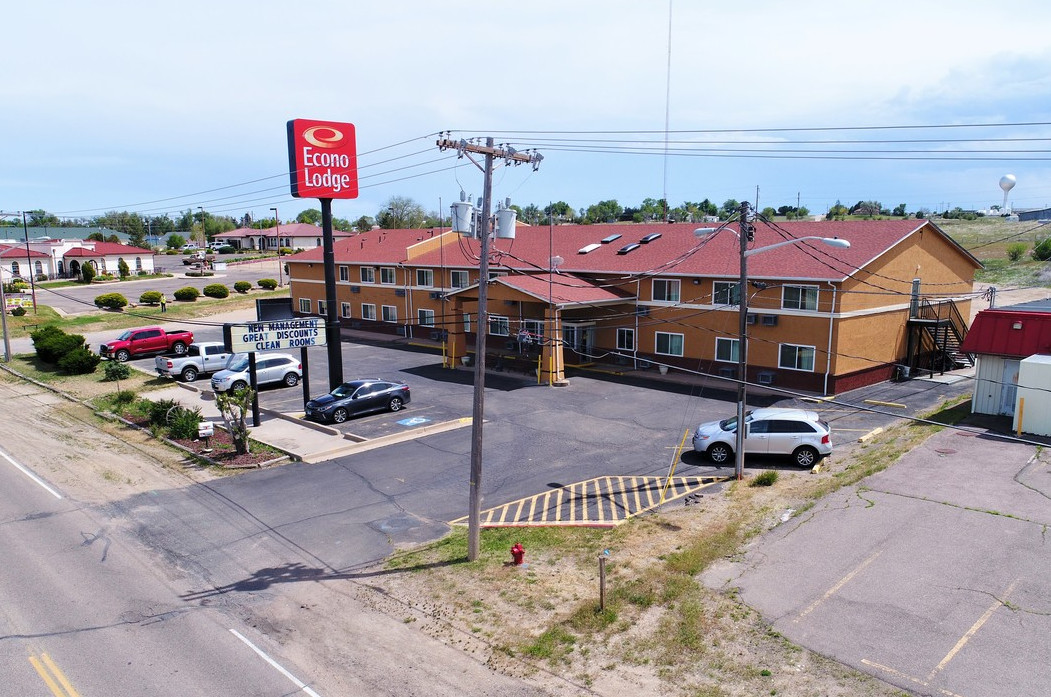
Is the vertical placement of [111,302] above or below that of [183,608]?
above

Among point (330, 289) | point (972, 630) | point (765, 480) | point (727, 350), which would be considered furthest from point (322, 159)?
point (972, 630)

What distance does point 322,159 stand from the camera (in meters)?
30.5

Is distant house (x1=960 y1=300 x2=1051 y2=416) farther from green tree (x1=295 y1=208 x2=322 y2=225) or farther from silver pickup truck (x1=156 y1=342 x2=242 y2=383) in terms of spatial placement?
green tree (x1=295 y1=208 x2=322 y2=225)

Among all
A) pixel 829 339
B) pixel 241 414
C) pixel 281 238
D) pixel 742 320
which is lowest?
pixel 241 414

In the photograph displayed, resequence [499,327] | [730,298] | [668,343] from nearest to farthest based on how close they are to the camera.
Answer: [730,298] → [668,343] → [499,327]

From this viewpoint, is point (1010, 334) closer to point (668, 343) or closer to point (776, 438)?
point (776, 438)

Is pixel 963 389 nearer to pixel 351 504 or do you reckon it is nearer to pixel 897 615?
pixel 897 615

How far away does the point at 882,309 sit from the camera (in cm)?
3475

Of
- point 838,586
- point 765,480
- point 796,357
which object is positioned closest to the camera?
point 838,586

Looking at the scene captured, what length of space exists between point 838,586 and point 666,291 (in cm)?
2573

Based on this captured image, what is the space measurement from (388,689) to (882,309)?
3196cm

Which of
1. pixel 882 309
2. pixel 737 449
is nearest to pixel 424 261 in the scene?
pixel 882 309

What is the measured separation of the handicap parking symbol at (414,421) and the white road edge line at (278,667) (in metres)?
15.3

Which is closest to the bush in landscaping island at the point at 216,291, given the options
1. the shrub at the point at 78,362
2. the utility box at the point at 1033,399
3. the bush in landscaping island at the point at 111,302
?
the bush in landscaping island at the point at 111,302
